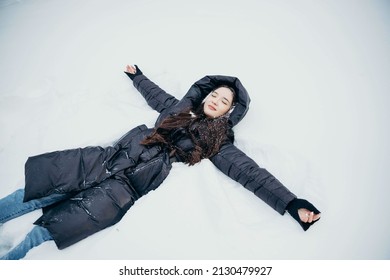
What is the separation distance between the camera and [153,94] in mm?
2217

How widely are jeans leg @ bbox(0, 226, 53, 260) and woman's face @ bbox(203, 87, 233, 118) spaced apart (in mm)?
1396

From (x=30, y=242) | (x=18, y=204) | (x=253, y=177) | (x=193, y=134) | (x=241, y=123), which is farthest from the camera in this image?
(x=241, y=123)

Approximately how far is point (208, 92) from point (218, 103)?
0.33m

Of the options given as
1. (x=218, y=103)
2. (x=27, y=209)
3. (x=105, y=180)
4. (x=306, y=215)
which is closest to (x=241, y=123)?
(x=218, y=103)

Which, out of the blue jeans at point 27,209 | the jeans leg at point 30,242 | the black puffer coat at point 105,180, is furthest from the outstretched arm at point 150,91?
the jeans leg at point 30,242

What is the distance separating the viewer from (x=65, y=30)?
9.73 feet

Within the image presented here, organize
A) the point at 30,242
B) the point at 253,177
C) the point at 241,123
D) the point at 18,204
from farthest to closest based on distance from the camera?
the point at 241,123 < the point at 253,177 < the point at 18,204 < the point at 30,242

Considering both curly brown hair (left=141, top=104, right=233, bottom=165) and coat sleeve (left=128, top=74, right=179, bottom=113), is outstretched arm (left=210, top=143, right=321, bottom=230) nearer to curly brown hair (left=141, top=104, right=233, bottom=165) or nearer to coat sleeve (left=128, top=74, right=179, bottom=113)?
curly brown hair (left=141, top=104, right=233, bottom=165)

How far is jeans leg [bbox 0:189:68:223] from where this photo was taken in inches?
58.4

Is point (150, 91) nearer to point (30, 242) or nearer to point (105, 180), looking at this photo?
point (105, 180)

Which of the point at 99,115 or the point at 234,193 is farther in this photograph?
the point at 99,115
